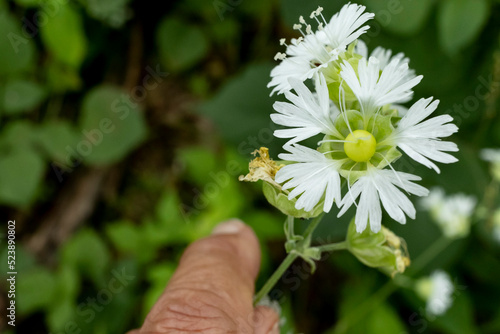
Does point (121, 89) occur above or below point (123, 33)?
below

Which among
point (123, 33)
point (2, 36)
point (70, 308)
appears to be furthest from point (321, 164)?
point (123, 33)

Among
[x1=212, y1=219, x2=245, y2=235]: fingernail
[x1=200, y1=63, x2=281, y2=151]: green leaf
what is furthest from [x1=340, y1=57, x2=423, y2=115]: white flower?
[x1=200, y1=63, x2=281, y2=151]: green leaf

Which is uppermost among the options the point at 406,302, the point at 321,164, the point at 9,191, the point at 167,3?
the point at 167,3

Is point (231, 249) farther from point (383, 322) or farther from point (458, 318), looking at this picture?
point (458, 318)

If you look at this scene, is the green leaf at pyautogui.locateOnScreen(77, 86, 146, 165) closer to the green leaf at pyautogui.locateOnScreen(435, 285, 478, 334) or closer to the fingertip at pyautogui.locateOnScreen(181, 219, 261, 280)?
the fingertip at pyautogui.locateOnScreen(181, 219, 261, 280)

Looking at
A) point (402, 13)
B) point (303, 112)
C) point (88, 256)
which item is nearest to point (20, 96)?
point (88, 256)

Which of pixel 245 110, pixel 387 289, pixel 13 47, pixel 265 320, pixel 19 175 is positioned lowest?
pixel 387 289

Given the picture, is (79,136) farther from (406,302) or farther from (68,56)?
(406,302)
